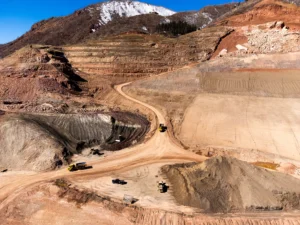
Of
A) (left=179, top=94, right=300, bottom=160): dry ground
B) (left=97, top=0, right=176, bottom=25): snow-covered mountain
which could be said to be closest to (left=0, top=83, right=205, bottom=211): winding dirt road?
(left=179, top=94, right=300, bottom=160): dry ground

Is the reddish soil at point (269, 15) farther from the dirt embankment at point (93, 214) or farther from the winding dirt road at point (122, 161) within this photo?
the dirt embankment at point (93, 214)

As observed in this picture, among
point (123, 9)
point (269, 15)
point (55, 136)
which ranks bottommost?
point (55, 136)

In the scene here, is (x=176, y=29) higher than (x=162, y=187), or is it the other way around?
(x=176, y=29)

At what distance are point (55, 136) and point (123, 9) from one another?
102m

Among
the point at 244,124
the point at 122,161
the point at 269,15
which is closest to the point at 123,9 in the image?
the point at 269,15

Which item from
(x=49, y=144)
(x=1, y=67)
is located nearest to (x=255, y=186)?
(x=49, y=144)

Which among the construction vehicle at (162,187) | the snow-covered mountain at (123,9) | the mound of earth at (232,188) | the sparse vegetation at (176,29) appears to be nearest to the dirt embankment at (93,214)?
the mound of earth at (232,188)

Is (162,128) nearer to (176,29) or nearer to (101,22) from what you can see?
(176,29)

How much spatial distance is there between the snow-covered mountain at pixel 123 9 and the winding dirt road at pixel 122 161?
8462cm

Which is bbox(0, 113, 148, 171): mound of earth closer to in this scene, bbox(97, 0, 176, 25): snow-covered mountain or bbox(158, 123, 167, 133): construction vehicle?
bbox(158, 123, 167, 133): construction vehicle

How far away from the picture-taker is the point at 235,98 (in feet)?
124

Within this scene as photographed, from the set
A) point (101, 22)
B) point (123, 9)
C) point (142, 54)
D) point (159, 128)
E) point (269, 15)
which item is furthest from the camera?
point (123, 9)

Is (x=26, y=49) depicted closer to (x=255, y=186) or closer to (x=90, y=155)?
(x=90, y=155)

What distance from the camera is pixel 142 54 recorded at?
165 feet
